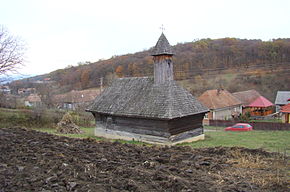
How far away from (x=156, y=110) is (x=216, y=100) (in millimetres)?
28122

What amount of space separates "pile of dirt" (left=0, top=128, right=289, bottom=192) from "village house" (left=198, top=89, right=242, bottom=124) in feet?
104

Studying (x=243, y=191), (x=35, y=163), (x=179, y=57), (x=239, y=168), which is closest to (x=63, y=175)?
(x=35, y=163)

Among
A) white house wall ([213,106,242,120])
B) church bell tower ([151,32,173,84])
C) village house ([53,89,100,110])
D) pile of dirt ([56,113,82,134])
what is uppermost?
church bell tower ([151,32,173,84])

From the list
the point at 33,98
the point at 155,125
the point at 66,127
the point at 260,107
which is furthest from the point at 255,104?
the point at 33,98

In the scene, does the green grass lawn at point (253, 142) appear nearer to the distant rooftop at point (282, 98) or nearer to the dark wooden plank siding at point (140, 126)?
the dark wooden plank siding at point (140, 126)

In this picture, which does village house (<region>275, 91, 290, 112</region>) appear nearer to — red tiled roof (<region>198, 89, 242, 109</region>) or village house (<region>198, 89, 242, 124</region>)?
village house (<region>198, 89, 242, 124</region>)

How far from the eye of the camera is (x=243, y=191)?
19.2ft

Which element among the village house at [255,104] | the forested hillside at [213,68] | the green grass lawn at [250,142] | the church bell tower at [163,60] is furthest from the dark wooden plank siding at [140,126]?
the forested hillside at [213,68]

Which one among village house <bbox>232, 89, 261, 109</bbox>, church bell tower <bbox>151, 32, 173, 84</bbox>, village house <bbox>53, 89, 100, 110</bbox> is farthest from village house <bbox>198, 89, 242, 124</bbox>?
church bell tower <bbox>151, 32, 173, 84</bbox>

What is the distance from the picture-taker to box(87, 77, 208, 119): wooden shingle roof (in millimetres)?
17109

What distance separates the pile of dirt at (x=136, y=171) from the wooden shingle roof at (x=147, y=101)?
650 centimetres

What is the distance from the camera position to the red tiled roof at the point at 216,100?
42000 millimetres

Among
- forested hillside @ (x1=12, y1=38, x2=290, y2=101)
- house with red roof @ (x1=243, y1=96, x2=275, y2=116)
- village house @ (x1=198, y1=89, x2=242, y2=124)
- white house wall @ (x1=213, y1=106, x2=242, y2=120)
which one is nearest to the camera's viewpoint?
village house @ (x1=198, y1=89, x2=242, y2=124)

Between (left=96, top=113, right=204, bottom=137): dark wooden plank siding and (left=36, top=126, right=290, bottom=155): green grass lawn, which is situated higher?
(left=96, top=113, right=204, bottom=137): dark wooden plank siding
